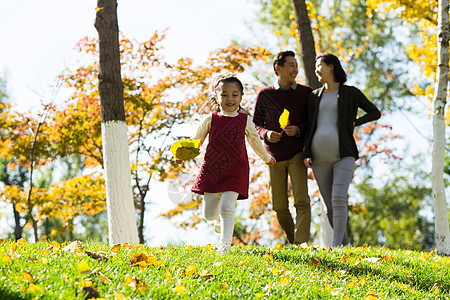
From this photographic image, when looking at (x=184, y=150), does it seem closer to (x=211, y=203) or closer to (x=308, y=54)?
(x=211, y=203)

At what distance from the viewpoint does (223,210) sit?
461 centimetres

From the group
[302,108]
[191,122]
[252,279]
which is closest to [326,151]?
[302,108]

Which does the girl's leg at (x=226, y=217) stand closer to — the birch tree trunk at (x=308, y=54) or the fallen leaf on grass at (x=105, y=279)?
the fallen leaf on grass at (x=105, y=279)

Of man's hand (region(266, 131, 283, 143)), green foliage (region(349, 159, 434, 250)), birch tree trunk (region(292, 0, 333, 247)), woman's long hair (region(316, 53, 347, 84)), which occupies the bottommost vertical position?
green foliage (region(349, 159, 434, 250))

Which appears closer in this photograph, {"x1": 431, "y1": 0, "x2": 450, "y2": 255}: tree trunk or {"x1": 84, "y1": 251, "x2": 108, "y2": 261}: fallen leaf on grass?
{"x1": 84, "y1": 251, "x2": 108, "y2": 261}: fallen leaf on grass

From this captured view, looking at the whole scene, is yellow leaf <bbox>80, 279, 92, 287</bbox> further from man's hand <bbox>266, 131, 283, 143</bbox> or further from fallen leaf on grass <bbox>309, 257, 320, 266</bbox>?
man's hand <bbox>266, 131, 283, 143</bbox>

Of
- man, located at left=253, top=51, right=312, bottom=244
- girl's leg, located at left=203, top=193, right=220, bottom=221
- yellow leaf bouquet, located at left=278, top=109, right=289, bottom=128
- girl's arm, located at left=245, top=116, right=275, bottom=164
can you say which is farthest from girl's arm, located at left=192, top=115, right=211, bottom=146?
man, located at left=253, top=51, right=312, bottom=244

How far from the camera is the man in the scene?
5910 mm

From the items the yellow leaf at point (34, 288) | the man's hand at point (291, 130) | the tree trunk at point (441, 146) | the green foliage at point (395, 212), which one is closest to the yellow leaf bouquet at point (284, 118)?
the man's hand at point (291, 130)

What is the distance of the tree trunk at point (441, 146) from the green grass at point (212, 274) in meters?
2.61

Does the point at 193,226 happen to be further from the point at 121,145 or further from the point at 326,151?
the point at 326,151

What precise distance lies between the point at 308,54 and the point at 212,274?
20.0 ft

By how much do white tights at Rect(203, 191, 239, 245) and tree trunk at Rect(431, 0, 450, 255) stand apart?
411 centimetres

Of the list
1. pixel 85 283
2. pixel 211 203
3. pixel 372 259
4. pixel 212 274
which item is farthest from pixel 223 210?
pixel 85 283
